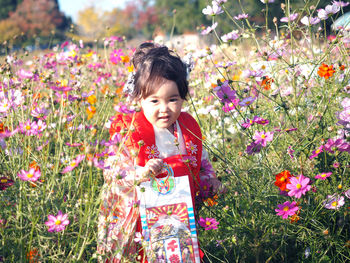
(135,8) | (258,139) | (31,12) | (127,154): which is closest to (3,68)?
(127,154)

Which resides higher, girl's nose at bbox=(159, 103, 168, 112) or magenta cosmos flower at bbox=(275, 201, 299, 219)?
girl's nose at bbox=(159, 103, 168, 112)

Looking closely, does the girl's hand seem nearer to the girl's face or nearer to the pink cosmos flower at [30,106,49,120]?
the girl's face

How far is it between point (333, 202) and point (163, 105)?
2.37ft

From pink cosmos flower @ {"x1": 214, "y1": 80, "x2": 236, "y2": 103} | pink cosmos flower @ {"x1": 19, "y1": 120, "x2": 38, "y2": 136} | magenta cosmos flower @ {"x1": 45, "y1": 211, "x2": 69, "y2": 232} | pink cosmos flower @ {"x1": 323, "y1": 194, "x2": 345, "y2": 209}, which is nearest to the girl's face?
pink cosmos flower @ {"x1": 214, "y1": 80, "x2": 236, "y2": 103}

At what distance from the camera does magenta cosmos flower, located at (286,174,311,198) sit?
1313 millimetres

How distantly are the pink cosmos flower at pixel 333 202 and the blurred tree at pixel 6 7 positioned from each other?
22064 millimetres

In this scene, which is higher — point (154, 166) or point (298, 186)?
point (154, 166)

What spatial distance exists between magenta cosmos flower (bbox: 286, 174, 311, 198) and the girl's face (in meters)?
0.49

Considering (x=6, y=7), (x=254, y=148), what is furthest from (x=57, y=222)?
(x=6, y=7)

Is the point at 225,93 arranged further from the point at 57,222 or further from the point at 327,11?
the point at 57,222

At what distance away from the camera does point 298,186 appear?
1.32 metres

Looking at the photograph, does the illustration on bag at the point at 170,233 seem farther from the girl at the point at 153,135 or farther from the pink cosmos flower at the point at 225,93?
the pink cosmos flower at the point at 225,93

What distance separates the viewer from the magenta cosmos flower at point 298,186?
1.31 meters

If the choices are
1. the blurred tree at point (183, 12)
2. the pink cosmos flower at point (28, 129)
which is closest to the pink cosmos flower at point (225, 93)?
the pink cosmos flower at point (28, 129)
